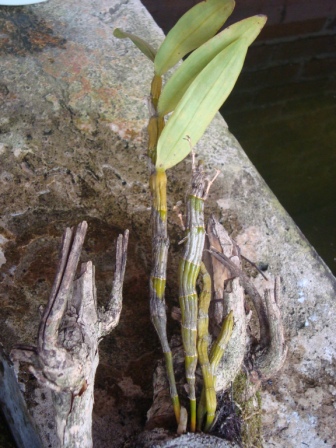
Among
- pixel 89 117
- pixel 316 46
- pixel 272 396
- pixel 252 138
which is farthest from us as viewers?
pixel 316 46

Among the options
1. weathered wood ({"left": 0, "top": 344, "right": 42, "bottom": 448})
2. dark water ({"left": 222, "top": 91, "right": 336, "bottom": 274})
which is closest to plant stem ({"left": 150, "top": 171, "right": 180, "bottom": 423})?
weathered wood ({"left": 0, "top": 344, "right": 42, "bottom": 448})

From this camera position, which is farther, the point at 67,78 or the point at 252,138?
the point at 252,138

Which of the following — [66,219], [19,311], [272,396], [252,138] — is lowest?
[272,396]

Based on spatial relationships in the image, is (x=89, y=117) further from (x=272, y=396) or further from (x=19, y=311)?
(x=272, y=396)

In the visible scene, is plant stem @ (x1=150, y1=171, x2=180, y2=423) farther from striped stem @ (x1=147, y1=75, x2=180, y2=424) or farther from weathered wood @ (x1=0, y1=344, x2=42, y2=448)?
weathered wood @ (x1=0, y1=344, x2=42, y2=448)

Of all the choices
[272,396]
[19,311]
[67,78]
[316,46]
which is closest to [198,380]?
[272,396]

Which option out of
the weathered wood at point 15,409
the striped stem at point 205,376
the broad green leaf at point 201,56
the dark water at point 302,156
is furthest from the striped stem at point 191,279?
the dark water at point 302,156
